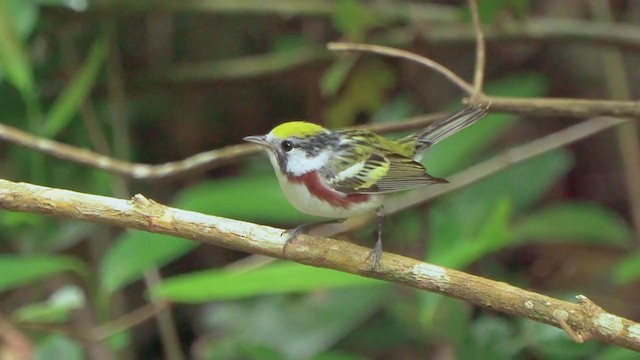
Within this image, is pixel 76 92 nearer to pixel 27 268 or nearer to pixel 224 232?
pixel 27 268

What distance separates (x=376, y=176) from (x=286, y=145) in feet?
0.76

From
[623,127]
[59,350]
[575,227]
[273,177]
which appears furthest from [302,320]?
[623,127]

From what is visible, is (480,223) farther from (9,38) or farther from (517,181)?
(9,38)

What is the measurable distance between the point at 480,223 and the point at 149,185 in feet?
4.32

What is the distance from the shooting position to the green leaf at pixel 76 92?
2.90 metres

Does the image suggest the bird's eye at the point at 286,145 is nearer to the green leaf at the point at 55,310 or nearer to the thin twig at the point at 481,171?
the thin twig at the point at 481,171

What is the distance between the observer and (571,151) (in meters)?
3.93

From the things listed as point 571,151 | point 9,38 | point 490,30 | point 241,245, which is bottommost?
point 571,151

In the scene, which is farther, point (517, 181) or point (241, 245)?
point (517, 181)

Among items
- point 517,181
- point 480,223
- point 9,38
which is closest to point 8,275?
point 9,38

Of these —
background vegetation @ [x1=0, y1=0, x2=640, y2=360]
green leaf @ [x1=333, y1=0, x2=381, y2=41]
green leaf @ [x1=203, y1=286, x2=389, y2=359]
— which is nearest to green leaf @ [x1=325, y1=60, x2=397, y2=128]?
background vegetation @ [x1=0, y1=0, x2=640, y2=360]

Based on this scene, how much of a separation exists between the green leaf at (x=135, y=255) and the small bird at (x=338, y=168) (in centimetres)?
58

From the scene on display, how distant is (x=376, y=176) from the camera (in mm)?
2252


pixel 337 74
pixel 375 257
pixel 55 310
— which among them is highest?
pixel 337 74
